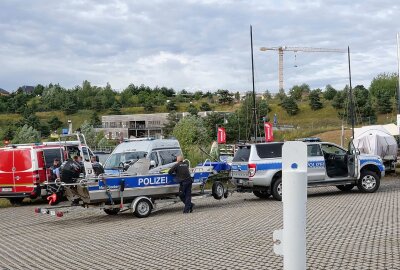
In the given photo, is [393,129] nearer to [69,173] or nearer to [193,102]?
[69,173]

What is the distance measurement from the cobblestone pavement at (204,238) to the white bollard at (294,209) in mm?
6148

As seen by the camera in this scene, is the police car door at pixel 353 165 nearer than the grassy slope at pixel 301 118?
Yes

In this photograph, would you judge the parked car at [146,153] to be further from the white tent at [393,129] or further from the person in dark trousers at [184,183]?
the white tent at [393,129]

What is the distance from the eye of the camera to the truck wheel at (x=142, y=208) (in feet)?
49.0

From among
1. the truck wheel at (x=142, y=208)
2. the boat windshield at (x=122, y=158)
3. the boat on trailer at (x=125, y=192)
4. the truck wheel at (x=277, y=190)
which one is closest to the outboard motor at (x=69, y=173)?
the boat on trailer at (x=125, y=192)

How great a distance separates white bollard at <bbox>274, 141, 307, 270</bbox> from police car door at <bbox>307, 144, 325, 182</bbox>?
665 inches

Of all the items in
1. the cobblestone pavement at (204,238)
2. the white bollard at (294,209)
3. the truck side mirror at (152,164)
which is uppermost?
the white bollard at (294,209)

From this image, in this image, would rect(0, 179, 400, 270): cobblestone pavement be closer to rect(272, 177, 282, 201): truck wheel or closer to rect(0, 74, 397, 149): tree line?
rect(272, 177, 282, 201): truck wheel

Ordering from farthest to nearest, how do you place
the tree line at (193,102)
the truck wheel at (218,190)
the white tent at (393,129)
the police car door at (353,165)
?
the tree line at (193,102) → the white tent at (393,129) → the police car door at (353,165) → the truck wheel at (218,190)

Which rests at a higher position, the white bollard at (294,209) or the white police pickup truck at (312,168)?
the white bollard at (294,209)

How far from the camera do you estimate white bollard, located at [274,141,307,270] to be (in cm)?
182

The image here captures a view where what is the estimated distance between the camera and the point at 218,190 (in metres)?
17.3

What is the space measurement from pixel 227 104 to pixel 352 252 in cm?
11490

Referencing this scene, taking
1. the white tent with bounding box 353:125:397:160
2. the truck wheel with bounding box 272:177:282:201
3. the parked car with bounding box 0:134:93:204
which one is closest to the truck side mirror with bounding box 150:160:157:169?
the parked car with bounding box 0:134:93:204
